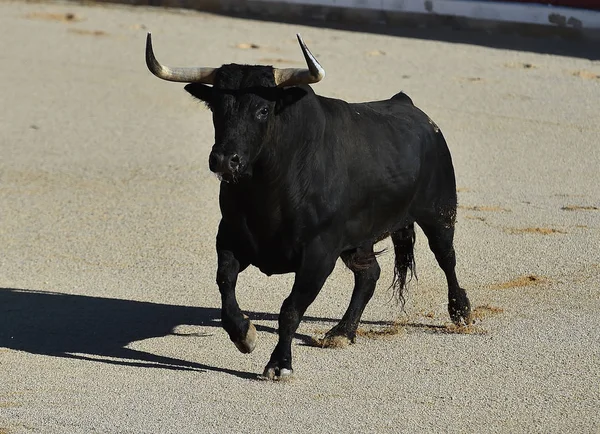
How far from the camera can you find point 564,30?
1516cm

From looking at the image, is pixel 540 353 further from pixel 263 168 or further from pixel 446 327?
pixel 263 168

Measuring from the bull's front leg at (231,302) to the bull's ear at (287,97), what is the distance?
67 centimetres

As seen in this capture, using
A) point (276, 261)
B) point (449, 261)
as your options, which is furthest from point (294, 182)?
point (449, 261)

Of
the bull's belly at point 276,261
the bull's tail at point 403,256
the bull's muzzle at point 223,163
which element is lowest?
the bull's tail at point 403,256

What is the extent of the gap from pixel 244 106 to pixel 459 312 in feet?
6.24

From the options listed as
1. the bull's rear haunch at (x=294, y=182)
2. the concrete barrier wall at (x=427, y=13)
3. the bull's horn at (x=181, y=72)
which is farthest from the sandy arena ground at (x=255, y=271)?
the bull's horn at (x=181, y=72)

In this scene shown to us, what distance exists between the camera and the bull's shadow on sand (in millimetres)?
6250

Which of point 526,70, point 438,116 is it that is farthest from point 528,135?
point 526,70

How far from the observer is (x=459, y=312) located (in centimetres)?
687

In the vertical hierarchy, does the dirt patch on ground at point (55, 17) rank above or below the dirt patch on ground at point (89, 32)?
below

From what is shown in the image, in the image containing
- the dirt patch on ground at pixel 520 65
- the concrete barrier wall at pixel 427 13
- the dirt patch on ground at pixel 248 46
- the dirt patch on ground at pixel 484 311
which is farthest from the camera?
the concrete barrier wall at pixel 427 13

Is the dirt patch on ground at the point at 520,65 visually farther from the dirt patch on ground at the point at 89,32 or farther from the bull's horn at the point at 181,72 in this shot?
the bull's horn at the point at 181,72

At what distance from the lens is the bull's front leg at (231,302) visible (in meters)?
5.90

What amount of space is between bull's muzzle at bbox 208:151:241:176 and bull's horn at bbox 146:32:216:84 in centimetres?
54
